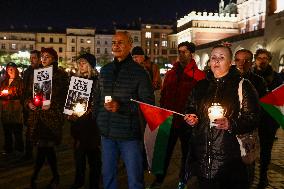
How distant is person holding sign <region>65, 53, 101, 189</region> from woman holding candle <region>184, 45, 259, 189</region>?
2.40m

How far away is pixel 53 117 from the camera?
6418mm

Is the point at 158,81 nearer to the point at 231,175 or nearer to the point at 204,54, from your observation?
the point at 231,175

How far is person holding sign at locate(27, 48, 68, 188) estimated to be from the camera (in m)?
6.35

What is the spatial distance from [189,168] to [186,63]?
265 cm

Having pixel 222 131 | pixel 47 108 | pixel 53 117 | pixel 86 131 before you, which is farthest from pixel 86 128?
pixel 222 131

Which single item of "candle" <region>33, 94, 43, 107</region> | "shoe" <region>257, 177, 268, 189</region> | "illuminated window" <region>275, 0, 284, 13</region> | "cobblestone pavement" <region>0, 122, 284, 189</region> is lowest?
"cobblestone pavement" <region>0, 122, 284, 189</region>

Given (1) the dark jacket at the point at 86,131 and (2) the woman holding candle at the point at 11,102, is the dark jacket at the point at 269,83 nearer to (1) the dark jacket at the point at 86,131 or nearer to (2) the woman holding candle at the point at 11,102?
(1) the dark jacket at the point at 86,131

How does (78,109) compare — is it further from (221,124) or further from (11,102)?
(11,102)

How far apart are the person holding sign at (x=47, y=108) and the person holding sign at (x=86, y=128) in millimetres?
304

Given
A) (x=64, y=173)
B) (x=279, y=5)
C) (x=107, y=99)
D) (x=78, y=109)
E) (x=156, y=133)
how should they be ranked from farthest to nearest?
(x=279, y=5), (x=64, y=173), (x=78, y=109), (x=156, y=133), (x=107, y=99)

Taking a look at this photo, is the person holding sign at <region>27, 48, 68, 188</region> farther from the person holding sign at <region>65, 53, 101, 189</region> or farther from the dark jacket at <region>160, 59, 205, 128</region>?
the dark jacket at <region>160, 59, 205, 128</region>

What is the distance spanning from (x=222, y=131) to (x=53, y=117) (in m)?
3.20

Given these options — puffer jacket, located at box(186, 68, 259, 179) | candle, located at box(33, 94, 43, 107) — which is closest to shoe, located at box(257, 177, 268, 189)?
puffer jacket, located at box(186, 68, 259, 179)

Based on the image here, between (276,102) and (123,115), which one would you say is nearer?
(276,102)
